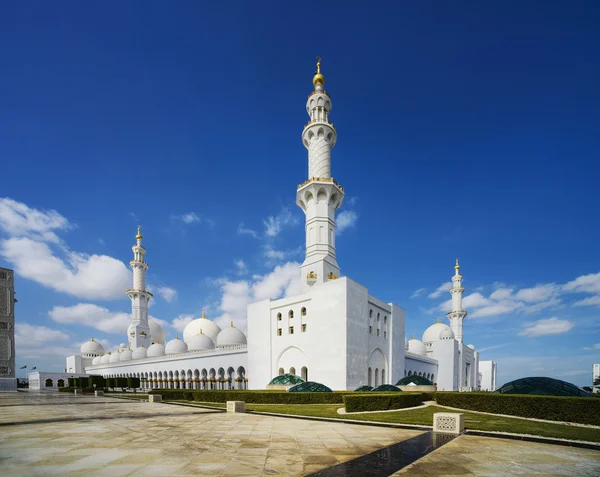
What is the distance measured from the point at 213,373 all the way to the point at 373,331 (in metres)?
22.4

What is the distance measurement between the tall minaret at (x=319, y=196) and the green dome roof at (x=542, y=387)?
19742 mm

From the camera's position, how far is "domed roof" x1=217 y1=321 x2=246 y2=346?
5178 cm

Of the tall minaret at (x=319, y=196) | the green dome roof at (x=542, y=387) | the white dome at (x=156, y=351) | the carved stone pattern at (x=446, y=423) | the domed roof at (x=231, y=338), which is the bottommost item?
the white dome at (x=156, y=351)

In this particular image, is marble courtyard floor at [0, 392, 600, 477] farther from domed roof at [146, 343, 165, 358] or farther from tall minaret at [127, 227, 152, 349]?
tall minaret at [127, 227, 152, 349]

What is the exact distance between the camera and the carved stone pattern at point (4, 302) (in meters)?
53.7

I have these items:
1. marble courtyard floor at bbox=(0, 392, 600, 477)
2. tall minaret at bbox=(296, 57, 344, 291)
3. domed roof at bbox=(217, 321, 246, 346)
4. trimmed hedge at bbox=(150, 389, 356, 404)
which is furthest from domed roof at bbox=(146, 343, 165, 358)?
marble courtyard floor at bbox=(0, 392, 600, 477)

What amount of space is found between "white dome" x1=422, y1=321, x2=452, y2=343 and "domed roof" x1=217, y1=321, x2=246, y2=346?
105ft

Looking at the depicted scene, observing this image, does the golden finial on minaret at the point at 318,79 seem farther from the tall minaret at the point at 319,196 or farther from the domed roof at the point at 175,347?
the domed roof at the point at 175,347

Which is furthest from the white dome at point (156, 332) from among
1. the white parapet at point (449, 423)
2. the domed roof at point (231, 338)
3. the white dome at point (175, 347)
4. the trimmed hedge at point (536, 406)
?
the white parapet at point (449, 423)

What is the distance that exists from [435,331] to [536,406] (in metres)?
49.8

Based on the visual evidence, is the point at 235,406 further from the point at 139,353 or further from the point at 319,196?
the point at 139,353

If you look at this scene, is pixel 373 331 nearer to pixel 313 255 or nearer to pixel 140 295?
pixel 313 255

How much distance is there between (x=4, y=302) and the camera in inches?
2125

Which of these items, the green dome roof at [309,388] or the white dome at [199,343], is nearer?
the green dome roof at [309,388]
